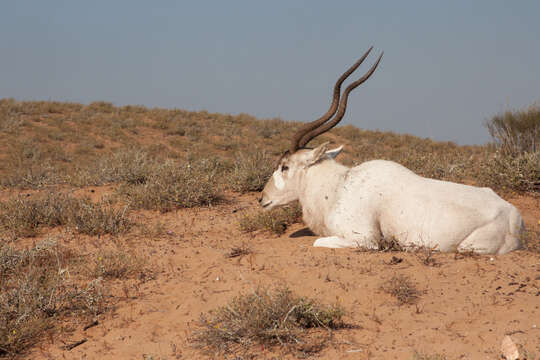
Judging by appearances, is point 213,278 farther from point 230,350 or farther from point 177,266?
point 230,350

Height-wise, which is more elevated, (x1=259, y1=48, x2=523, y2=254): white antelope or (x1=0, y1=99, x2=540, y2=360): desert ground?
(x1=259, y1=48, x2=523, y2=254): white antelope

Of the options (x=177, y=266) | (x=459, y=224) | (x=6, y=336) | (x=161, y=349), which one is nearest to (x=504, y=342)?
(x=459, y=224)

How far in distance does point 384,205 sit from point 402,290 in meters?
1.34

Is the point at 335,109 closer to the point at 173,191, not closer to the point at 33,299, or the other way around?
the point at 173,191

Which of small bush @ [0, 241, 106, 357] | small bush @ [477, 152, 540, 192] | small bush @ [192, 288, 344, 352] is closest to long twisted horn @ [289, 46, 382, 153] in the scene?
small bush @ [192, 288, 344, 352]

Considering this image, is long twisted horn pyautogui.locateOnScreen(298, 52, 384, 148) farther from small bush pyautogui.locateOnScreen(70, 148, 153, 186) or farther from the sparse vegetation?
small bush pyautogui.locateOnScreen(70, 148, 153, 186)

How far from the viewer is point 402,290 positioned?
13.5 feet

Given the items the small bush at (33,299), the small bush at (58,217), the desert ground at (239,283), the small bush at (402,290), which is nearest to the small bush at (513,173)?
the desert ground at (239,283)

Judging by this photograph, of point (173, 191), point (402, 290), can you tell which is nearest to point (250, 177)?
point (173, 191)

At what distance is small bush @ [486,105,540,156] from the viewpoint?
1027cm

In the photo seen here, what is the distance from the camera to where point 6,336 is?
380 cm

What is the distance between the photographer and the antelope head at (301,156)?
19.5 feet

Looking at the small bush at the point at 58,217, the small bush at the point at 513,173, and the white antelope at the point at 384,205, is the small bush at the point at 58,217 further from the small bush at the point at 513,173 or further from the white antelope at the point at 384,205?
the small bush at the point at 513,173

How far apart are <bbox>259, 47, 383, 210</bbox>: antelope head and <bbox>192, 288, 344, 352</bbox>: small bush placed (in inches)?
101
